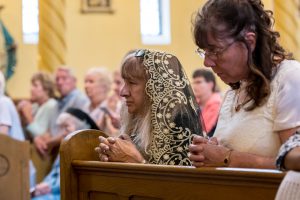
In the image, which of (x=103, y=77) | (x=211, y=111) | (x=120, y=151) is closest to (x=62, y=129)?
(x=103, y=77)

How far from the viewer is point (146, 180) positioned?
10.7 ft

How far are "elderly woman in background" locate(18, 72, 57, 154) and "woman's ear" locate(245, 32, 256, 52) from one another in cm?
506

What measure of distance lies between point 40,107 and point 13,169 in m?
2.36

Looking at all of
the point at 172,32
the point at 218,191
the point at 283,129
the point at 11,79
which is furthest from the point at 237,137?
the point at 172,32

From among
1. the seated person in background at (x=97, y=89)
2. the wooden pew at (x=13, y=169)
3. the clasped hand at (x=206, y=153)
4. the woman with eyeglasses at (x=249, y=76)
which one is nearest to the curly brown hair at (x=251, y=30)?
the woman with eyeglasses at (x=249, y=76)

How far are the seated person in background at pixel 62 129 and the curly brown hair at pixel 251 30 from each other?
11.5ft

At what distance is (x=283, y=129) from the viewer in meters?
3.13

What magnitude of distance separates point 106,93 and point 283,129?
197 inches

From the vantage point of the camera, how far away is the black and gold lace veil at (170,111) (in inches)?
144

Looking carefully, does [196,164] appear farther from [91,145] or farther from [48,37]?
[48,37]

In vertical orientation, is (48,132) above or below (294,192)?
below

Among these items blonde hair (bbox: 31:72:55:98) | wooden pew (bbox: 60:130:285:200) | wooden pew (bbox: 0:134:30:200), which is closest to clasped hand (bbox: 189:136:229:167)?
wooden pew (bbox: 60:130:285:200)

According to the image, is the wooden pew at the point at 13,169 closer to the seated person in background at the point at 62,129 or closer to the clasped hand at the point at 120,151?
the seated person in background at the point at 62,129

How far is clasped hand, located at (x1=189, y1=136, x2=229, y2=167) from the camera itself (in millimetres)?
3084
